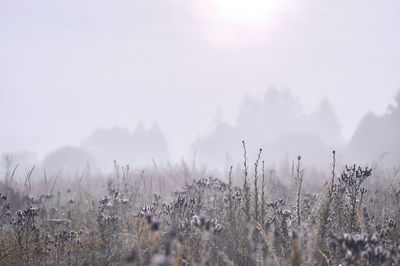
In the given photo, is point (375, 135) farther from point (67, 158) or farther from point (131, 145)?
point (131, 145)

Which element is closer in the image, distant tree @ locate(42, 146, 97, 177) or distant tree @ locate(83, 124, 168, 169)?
distant tree @ locate(42, 146, 97, 177)

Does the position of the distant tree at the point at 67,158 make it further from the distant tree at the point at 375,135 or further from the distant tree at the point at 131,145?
the distant tree at the point at 131,145

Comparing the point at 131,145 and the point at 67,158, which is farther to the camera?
the point at 131,145

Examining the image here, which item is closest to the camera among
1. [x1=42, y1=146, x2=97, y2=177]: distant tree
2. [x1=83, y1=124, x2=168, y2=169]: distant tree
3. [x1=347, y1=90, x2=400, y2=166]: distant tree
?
[x1=347, y1=90, x2=400, y2=166]: distant tree

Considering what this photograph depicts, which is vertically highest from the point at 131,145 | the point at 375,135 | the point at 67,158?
the point at 131,145

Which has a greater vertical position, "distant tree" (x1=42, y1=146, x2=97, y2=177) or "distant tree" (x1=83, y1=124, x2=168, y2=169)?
"distant tree" (x1=83, y1=124, x2=168, y2=169)

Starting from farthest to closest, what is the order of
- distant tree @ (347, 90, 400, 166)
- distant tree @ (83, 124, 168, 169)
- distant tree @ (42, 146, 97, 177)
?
distant tree @ (83, 124, 168, 169)
distant tree @ (42, 146, 97, 177)
distant tree @ (347, 90, 400, 166)

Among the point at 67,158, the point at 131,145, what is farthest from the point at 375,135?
the point at 131,145

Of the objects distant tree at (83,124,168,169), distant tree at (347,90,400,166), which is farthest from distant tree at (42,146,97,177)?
distant tree at (83,124,168,169)

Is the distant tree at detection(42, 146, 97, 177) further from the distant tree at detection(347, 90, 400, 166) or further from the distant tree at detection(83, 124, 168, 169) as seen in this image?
the distant tree at detection(83, 124, 168, 169)

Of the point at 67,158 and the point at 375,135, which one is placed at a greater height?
the point at 375,135

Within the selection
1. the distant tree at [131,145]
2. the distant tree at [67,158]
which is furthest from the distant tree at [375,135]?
the distant tree at [131,145]

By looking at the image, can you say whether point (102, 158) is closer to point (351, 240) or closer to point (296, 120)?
point (296, 120)

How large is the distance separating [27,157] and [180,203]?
14056 centimetres
